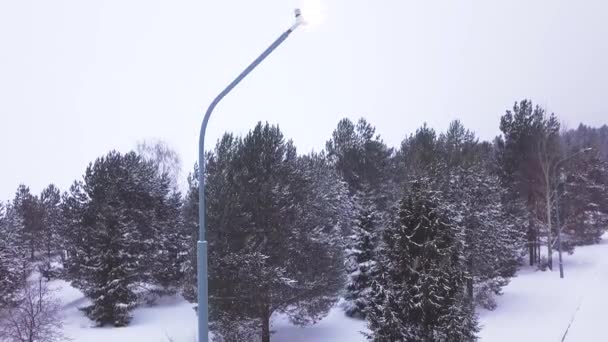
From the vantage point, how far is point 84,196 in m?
30.1

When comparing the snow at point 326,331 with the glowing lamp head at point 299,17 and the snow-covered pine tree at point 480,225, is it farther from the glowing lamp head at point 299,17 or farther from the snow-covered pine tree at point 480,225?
the glowing lamp head at point 299,17

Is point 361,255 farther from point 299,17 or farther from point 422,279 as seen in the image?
point 299,17

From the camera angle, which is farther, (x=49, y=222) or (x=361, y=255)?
(x=49, y=222)

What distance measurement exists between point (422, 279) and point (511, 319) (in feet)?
45.9

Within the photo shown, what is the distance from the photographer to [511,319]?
2195cm

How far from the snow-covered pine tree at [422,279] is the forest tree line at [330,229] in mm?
40

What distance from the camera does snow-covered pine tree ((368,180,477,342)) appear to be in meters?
11.5

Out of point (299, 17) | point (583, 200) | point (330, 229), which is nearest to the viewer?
point (299, 17)

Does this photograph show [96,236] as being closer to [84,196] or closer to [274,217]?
[84,196]

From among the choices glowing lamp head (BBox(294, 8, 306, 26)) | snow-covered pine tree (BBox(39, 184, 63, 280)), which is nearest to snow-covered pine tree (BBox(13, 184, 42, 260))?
snow-covered pine tree (BBox(39, 184, 63, 280))

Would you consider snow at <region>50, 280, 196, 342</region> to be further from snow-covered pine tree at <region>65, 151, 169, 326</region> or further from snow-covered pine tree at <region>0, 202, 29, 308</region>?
snow-covered pine tree at <region>0, 202, 29, 308</region>

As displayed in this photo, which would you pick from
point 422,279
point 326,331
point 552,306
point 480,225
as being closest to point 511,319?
point 552,306

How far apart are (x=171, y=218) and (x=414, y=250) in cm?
2932

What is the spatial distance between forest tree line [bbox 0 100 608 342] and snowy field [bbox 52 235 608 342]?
153cm
